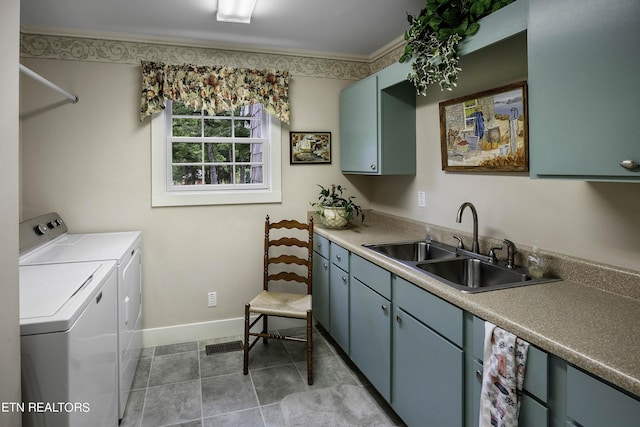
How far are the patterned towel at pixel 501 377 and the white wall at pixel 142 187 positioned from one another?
2.31 metres

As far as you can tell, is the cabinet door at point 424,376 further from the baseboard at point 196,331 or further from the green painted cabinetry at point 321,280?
the baseboard at point 196,331

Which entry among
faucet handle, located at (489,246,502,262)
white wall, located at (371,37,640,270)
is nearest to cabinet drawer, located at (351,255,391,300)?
faucet handle, located at (489,246,502,262)

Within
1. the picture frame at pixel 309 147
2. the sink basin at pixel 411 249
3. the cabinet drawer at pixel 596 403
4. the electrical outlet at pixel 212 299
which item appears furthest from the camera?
the picture frame at pixel 309 147

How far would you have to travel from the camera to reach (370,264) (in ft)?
7.52

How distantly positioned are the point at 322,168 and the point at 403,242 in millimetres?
1189

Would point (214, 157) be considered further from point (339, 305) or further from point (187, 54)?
point (339, 305)

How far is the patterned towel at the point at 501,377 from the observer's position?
124cm

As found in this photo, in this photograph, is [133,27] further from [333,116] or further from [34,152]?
[333,116]

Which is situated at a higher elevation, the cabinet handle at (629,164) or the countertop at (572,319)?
the cabinet handle at (629,164)

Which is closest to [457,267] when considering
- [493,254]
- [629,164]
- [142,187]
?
[493,254]

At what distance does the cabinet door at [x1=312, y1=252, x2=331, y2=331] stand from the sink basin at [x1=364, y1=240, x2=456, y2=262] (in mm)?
586

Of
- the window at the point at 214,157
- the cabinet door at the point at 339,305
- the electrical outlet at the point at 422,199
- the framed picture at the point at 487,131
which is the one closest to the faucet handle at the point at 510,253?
the framed picture at the point at 487,131

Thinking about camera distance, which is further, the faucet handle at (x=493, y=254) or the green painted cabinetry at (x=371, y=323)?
the green painted cabinetry at (x=371, y=323)

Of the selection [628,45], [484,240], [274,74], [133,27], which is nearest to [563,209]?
[484,240]
